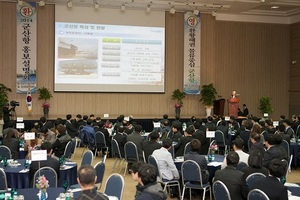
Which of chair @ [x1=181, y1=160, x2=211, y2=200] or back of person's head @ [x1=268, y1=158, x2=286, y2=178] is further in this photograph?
chair @ [x1=181, y1=160, x2=211, y2=200]

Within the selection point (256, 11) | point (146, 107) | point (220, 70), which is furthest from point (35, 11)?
point (256, 11)

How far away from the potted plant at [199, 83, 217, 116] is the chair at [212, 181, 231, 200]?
597 inches

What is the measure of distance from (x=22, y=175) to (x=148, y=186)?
333cm

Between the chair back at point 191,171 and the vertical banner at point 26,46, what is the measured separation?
12740 millimetres

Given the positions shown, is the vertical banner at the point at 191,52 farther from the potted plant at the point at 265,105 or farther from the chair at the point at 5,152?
the chair at the point at 5,152

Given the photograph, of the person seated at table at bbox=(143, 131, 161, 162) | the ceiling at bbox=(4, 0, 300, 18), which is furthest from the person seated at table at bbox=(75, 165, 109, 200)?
the ceiling at bbox=(4, 0, 300, 18)

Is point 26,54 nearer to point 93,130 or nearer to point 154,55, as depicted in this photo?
point 154,55

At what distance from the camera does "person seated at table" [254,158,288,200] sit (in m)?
4.88

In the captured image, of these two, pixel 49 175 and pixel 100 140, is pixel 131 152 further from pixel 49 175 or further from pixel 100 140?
pixel 49 175

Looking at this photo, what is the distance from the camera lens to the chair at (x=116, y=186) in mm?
5602

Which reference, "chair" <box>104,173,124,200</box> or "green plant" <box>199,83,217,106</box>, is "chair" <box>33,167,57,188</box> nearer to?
"chair" <box>104,173,124,200</box>

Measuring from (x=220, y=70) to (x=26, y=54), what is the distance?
32.4 feet

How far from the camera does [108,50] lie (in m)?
19.7

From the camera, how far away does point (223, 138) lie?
490 inches
